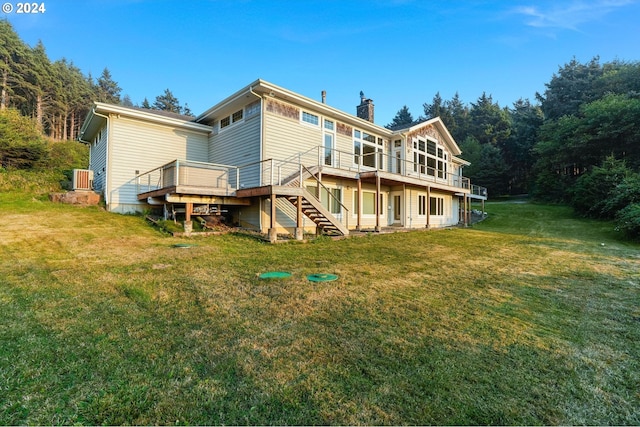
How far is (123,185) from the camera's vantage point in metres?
12.6

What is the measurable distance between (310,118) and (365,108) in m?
6.18

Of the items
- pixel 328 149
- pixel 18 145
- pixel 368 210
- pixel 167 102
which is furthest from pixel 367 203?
→ pixel 167 102

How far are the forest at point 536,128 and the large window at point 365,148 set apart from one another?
4.98 meters

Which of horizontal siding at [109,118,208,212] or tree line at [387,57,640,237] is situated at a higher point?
tree line at [387,57,640,237]

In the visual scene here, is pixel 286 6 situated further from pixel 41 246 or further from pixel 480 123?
pixel 480 123

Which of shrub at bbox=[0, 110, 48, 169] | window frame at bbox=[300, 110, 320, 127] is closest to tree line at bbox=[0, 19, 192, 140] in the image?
shrub at bbox=[0, 110, 48, 169]

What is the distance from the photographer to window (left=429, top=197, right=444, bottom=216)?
63.8 feet

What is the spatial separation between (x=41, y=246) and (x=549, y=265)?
12.7 metres

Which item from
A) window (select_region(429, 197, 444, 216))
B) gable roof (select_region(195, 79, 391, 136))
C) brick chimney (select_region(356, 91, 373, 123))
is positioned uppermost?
brick chimney (select_region(356, 91, 373, 123))

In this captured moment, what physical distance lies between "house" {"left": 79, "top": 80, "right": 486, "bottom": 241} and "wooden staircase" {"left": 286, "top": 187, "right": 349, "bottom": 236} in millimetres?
38

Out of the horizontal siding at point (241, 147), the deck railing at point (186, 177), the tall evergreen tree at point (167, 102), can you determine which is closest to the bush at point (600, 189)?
the horizontal siding at point (241, 147)

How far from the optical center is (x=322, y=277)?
5.86 m

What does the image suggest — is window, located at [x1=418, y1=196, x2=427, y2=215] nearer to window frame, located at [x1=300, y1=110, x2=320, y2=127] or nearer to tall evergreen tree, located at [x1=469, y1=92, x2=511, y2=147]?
window frame, located at [x1=300, y1=110, x2=320, y2=127]

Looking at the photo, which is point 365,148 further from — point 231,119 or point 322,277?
point 322,277
